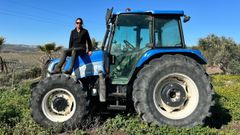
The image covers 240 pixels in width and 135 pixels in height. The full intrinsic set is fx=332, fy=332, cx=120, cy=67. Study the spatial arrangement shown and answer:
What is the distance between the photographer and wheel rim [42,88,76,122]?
6.68m

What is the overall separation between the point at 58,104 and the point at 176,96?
238 cm

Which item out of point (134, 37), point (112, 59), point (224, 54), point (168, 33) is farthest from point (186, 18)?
point (224, 54)

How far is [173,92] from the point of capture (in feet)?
21.8

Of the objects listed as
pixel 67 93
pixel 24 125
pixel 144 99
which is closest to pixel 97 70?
pixel 67 93

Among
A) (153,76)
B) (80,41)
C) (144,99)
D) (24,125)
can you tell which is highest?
(80,41)

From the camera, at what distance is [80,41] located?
23.2 feet

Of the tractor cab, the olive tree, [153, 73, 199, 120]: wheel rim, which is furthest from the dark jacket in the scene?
the olive tree

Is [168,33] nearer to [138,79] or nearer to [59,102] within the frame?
[138,79]

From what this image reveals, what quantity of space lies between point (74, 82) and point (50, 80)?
0.49 meters

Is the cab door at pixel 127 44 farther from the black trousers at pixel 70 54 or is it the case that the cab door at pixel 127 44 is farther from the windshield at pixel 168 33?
the black trousers at pixel 70 54

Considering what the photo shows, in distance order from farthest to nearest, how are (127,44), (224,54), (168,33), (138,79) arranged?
1. (224,54)
2. (127,44)
3. (168,33)
4. (138,79)

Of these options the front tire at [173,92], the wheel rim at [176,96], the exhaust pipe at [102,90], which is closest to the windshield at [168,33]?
the front tire at [173,92]

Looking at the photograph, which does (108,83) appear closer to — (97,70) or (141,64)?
(97,70)

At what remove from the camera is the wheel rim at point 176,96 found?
6551mm
